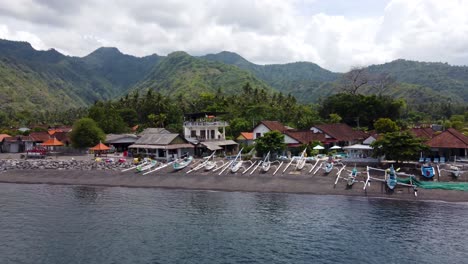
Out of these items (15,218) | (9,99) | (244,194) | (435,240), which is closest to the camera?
(435,240)

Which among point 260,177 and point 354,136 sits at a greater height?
point 354,136

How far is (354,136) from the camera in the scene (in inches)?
2867

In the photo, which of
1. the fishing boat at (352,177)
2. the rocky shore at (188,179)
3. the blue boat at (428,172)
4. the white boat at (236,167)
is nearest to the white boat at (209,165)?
the rocky shore at (188,179)

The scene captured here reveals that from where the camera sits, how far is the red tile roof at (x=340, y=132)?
70300mm

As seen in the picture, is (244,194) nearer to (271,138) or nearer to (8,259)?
(271,138)

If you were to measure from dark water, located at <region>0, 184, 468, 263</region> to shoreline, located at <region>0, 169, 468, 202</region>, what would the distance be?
2.06m

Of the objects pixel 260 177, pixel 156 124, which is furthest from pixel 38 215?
pixel 156 124

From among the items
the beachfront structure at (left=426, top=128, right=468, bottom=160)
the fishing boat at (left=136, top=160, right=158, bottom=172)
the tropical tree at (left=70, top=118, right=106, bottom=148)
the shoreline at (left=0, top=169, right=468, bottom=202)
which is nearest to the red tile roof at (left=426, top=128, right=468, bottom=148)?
the beachfront structure at (left=426, top=128, right=468, bottom=160)

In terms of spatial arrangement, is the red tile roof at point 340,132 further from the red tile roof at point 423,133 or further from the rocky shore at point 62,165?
the rocky shore at point 62,165

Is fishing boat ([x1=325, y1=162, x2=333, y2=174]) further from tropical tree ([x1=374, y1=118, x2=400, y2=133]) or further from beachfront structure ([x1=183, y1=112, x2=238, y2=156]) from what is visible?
tropical tree ([x1=374, y1=118, x2=400, y2=133])

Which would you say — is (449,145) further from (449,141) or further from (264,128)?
(264,128)

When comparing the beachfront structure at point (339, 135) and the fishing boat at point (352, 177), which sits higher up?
Answer: the beachfront structure at point (339, 135)

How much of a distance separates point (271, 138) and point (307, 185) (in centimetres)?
A: 1397

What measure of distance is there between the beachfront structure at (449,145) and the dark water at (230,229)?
14.6 m
